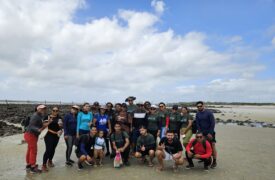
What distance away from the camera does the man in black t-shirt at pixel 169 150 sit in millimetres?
8055

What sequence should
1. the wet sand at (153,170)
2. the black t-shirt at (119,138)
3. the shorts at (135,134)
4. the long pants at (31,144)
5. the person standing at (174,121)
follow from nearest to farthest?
1. the wet sand at (153,170)
2. the long pants at (31,144)
3. the black t-shirt at (119,138)
4. the person standing at (174,121)
5. the shorts at (135,134)

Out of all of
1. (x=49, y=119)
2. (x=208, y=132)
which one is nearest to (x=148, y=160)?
(x=208, y=132)

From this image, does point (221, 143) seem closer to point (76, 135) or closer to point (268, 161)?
point (268, 161)

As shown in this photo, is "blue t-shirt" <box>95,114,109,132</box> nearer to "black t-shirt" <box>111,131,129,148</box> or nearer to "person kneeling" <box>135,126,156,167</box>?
"black t-shirt" <box>111,131,129,148</box>

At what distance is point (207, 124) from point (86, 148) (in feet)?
12.6

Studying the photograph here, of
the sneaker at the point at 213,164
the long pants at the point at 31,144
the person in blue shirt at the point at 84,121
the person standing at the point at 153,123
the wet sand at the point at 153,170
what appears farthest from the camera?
the person standing at the point at 153,123

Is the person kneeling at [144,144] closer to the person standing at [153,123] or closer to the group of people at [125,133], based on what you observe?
the group of people at [125,133]

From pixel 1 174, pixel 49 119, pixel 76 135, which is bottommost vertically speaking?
pixel 1 174

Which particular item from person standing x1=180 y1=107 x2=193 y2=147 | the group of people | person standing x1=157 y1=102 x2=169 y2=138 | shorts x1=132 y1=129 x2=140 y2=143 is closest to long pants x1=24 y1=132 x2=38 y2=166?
the group of people

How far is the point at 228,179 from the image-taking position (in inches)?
289

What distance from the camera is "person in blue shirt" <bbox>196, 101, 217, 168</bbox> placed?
329 inches

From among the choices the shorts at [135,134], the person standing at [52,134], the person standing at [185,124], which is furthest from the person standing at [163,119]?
the person standing at [52,134]

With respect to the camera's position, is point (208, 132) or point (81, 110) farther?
point (81, 110)

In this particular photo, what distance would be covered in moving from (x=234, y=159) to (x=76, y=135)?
18.1ft
